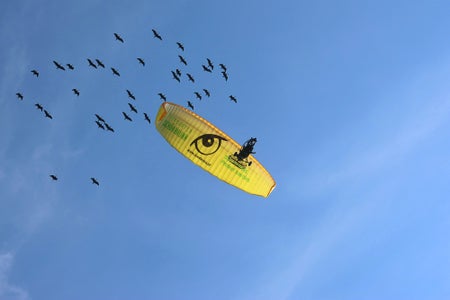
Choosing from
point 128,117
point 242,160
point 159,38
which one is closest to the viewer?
point 242,160

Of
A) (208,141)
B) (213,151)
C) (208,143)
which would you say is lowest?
(213,151)

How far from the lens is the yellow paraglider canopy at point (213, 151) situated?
8538 centimetres

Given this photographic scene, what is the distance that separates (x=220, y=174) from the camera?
86188 mm

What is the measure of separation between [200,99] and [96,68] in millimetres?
15100

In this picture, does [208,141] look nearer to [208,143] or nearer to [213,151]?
[208,143]

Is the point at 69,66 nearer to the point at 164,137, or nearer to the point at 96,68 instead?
the point at 96,68

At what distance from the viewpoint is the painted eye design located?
280ft

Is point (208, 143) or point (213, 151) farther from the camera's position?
point (213, 151)

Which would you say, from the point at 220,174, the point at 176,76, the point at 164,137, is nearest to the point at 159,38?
the point at 176,76

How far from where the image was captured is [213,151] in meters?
85.7

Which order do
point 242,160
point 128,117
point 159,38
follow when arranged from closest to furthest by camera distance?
point 242,160
point 159,38
point 128,117

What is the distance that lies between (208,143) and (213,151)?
3.87ft

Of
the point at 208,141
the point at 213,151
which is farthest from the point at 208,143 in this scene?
the point at 213,151

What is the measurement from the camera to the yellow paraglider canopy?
85.4 metres
